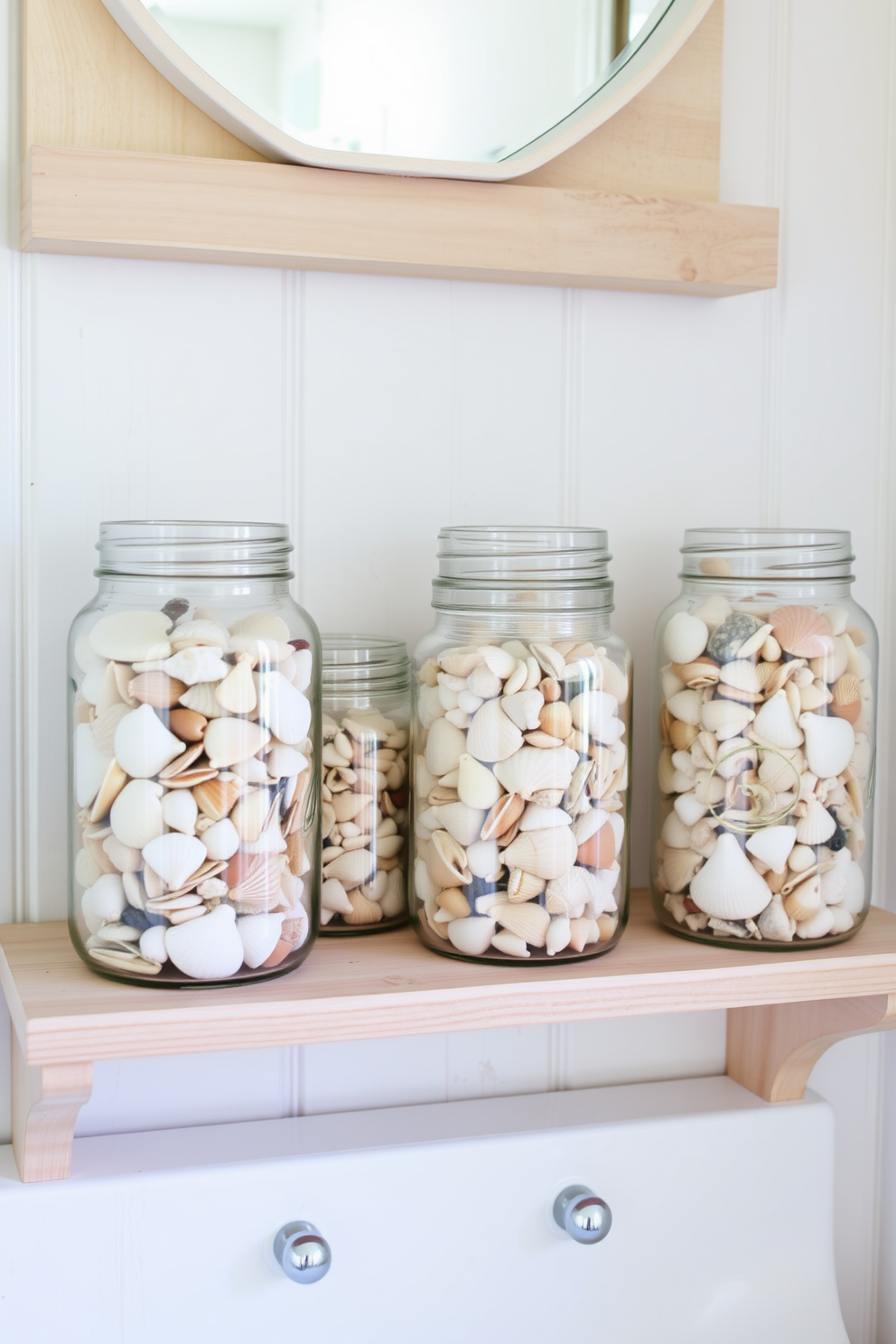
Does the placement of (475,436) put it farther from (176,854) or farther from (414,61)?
(176,854)

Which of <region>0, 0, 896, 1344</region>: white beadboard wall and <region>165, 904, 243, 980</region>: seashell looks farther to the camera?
<region>0, 0, 896, 1344</region>: white beadboard wall

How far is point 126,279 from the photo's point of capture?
2.30 ft

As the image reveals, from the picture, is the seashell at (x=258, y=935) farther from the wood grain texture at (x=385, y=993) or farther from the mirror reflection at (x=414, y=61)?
the mirror reflection at (x=414, y=61)

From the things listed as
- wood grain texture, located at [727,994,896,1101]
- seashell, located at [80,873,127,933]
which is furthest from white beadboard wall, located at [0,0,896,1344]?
seashell, located at [80,873,127,933]

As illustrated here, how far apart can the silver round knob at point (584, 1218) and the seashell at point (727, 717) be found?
305 millimetres

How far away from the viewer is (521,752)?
612 mm

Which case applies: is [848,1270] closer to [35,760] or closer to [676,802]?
[676,802]

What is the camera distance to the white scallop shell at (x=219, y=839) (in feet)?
1.86

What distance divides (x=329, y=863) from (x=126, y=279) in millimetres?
361

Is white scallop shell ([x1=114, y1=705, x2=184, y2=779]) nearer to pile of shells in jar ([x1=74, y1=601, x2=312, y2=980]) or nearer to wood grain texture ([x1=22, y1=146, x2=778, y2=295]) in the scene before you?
pile of shells in jar ([x1=74, y1=601, x2=312, y2=980])

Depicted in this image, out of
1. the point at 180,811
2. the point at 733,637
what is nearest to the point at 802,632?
the point at 733,637

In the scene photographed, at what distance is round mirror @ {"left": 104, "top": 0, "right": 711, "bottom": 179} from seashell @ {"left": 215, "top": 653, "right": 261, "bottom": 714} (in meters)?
0.31

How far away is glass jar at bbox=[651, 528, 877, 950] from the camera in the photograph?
66cm

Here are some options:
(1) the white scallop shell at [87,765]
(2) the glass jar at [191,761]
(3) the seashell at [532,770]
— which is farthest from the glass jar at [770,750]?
(1) the white scallop shell at [87,765]
